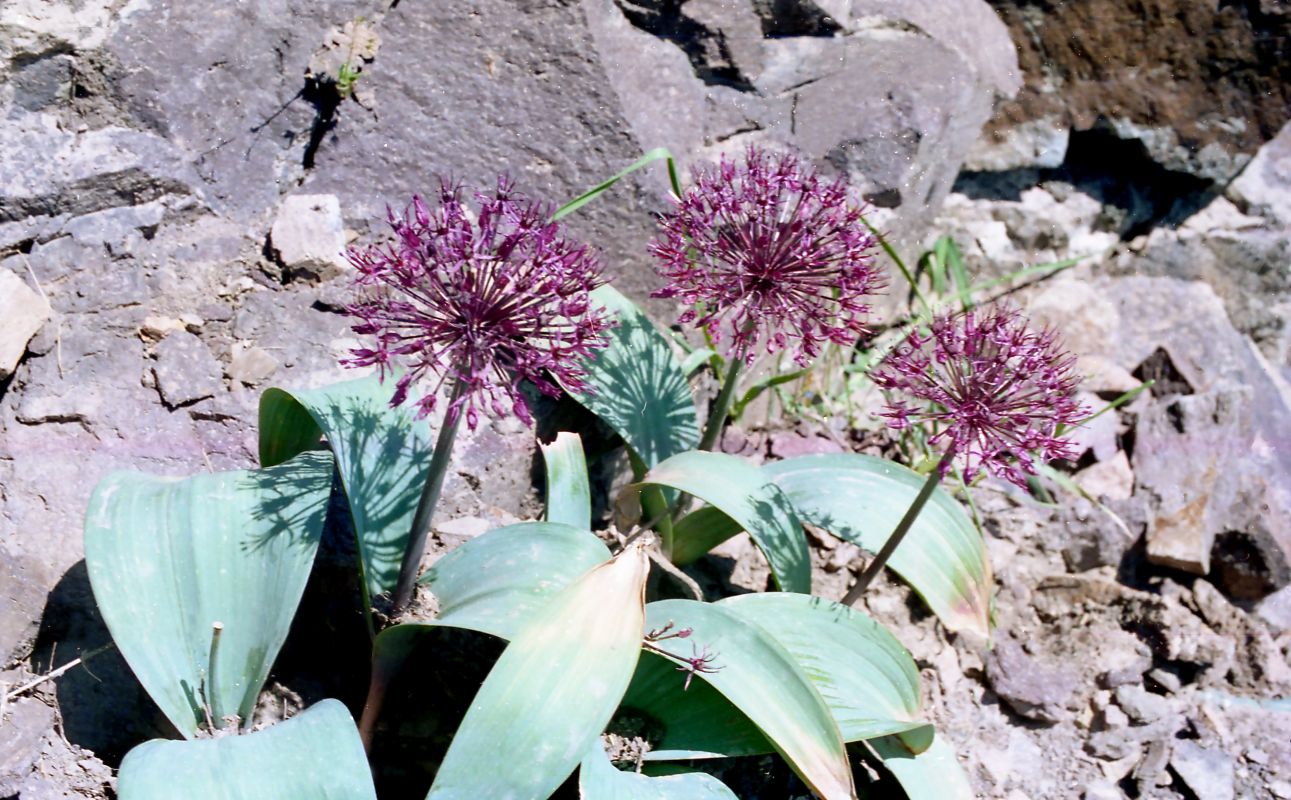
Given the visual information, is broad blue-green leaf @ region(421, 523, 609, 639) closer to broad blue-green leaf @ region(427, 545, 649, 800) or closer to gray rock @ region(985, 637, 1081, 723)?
broad blue-green leaf @ region(427, 545, 649, 800)

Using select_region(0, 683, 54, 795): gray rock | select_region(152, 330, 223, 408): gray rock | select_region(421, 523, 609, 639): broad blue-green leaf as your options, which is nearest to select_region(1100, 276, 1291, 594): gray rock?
select_region(421, 523, 609, 639): broad blue-green leaf

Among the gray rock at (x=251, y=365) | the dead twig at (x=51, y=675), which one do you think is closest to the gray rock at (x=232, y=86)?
the gray rock at (x=251, y=365)

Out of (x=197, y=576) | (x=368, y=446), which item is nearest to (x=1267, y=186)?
(x=368, y=446)

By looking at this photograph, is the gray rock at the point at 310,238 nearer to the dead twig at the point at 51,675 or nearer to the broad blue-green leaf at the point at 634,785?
the dead twig at the point at 51,675

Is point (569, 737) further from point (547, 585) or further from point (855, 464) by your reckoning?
point (855, 464)

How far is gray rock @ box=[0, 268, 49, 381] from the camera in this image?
300cm

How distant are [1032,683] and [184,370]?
2490 millimetres

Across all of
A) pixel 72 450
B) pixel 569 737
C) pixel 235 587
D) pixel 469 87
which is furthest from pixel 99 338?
pixel 569 737

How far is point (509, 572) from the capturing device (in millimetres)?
2639

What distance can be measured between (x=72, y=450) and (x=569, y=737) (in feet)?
5.11

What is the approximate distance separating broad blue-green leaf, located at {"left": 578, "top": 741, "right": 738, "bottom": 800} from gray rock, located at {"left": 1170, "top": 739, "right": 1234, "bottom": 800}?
155 cm

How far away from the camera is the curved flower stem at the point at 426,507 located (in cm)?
234

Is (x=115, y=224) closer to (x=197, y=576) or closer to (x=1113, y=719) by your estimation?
(x=197, y=576)

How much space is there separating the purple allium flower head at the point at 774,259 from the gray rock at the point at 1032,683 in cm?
131
